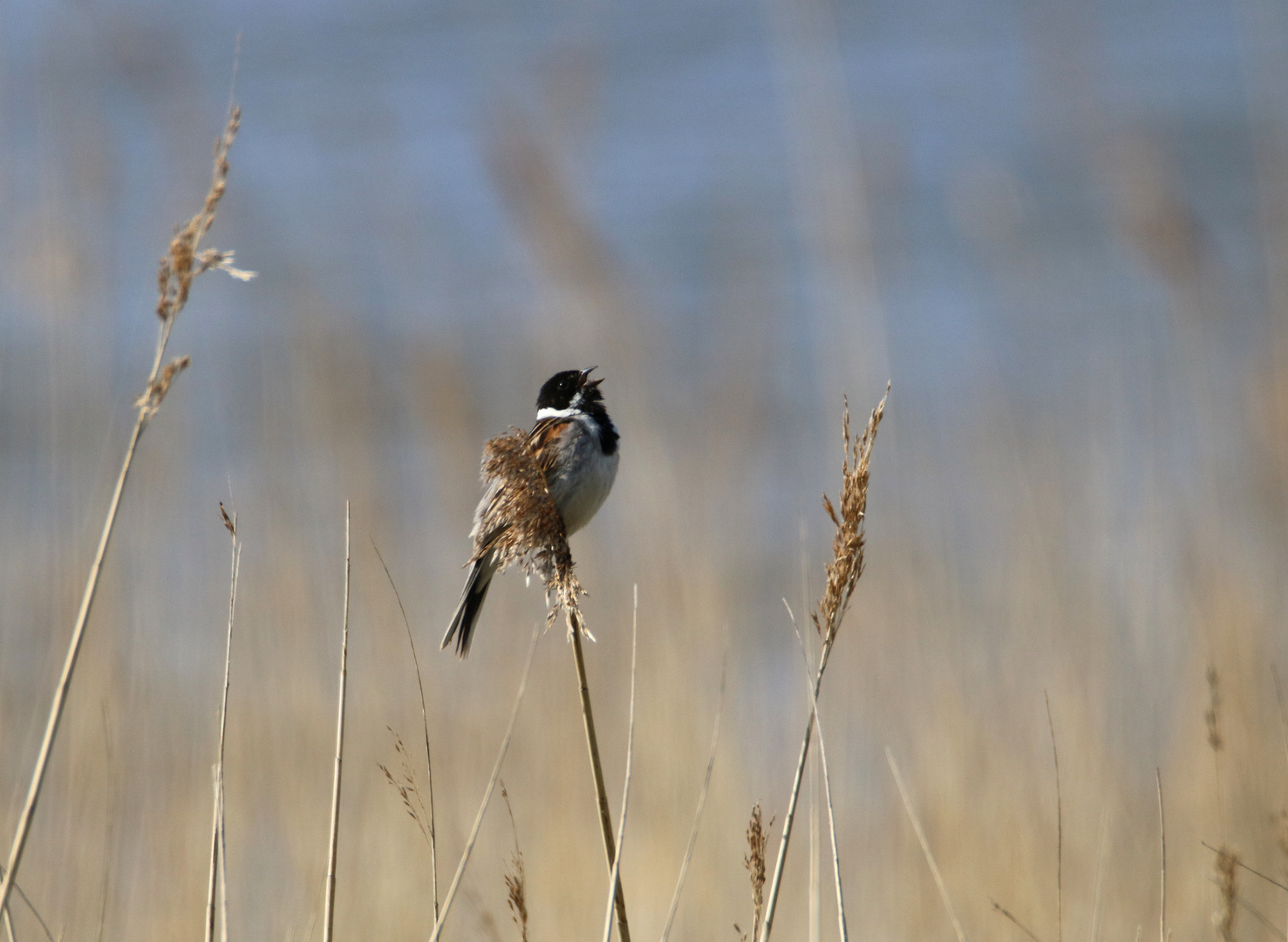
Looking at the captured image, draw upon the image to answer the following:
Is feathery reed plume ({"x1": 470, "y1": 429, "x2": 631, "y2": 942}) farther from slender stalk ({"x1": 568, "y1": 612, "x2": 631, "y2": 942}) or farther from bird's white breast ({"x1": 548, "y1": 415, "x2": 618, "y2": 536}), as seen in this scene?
bird's white breast ({"x1": 548, "y1": 415, "x2": 618, "y2": 536})

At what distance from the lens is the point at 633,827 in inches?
173

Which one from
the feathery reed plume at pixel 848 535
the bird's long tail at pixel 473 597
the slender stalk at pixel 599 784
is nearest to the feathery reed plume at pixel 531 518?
the slender stalk at pixel 599 784

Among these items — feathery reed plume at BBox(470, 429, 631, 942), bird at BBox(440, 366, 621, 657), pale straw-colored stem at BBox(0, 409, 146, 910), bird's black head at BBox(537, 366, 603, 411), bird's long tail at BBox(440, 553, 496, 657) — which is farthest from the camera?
bird's black head at BBox(537, 366, 603, 411)

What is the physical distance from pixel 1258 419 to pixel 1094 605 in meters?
0.92

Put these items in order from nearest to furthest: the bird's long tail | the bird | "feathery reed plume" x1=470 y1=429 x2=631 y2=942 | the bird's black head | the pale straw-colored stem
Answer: the pale straw-colored stem < "feathery reed plume" x1=470 y1=429 x2=631 y2=942 < the bird's long tail < the bird < the bird's black head

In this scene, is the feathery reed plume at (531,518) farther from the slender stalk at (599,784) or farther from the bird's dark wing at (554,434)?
the bird's dark wing at (554,434)

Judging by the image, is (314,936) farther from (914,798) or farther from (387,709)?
(914,798)

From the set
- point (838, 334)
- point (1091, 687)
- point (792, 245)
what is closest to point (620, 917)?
point (1091, 687)

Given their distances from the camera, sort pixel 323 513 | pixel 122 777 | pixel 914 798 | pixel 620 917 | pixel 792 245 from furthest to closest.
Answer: pixel 792 245 < pixel 323 513 < pixel 914 798 < pixel 122 777 < pixel 620 917

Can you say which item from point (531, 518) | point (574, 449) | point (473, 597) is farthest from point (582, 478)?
point (531, 518)

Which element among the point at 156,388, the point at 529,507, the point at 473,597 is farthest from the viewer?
the point at 473,597

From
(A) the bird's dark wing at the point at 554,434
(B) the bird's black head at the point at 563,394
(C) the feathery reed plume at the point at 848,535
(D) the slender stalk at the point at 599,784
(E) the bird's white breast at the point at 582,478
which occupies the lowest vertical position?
(D) the slender stalk at the point at 599,784

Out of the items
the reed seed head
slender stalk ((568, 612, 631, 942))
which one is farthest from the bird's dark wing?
the reed seed head

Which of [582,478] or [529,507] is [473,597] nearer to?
[582,478]
